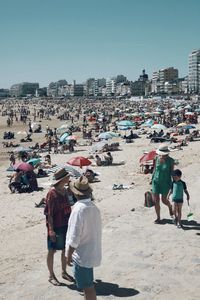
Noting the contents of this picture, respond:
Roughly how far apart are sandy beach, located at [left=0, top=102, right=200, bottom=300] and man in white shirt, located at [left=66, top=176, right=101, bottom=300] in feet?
4.15

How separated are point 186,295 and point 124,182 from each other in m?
9.30

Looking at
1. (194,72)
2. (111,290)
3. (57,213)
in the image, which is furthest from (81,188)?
(194,72)

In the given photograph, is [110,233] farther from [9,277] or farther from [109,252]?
[9,277]

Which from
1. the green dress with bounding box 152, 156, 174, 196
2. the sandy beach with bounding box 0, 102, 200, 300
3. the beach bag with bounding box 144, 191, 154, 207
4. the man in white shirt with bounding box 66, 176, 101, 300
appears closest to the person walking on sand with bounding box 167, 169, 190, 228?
the green dress with bounding box 152, 156, 174, 196

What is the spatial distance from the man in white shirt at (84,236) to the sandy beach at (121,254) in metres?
1.27

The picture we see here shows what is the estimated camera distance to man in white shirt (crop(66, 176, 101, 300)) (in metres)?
4.22

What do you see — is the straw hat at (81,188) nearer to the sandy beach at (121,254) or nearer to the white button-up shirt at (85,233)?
the white button-up shirt at (85,233)

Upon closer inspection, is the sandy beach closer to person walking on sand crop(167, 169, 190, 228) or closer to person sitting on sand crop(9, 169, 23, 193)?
person walking on sand crop(167, 169, 190, 228)

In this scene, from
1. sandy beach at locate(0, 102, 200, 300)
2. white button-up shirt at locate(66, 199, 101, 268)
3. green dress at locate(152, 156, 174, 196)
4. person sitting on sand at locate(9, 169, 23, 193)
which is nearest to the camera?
white button-up shirt at locate(66, 199, 101, 268)

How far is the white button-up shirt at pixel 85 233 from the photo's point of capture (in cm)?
421

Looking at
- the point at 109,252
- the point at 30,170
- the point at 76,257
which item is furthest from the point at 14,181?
the point at 76,257

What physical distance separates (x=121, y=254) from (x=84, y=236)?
281 centimetres

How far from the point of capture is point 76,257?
170 inches

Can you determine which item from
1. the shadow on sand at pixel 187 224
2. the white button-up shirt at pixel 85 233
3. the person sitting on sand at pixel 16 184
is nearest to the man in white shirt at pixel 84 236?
the white button-up shirt at pixel 85 233
